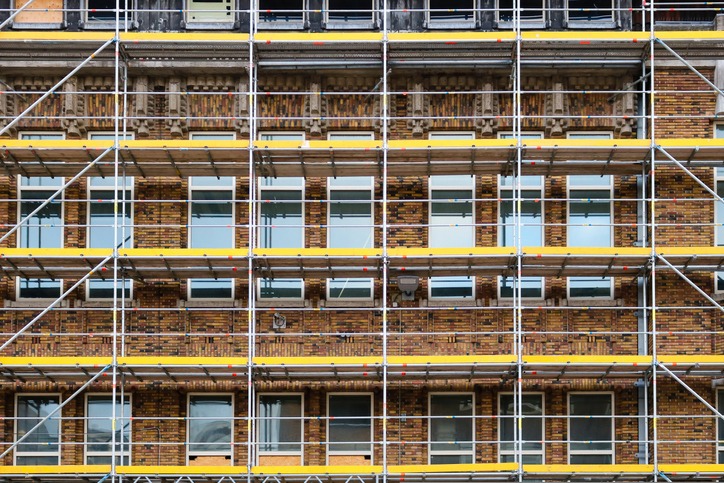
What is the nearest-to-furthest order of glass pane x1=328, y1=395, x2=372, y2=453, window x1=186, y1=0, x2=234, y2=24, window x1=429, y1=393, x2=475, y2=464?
window x1=429, y1=393, x2=475, y2=464, glass pane x1=328, y1=395, x2=372, y2=453, window x1=186, y1=0, x2=234, y2=24

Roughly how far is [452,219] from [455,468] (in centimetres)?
465

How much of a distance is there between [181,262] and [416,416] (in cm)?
485

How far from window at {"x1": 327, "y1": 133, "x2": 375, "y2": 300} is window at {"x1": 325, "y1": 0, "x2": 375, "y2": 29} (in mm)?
2080

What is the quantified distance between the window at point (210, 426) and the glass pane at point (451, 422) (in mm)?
3605

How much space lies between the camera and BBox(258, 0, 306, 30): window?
21.6 meters

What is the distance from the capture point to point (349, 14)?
71.2 feet

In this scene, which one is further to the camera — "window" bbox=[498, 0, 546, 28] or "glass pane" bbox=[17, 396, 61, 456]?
"window" bbox=[498, 0, 546, 28]

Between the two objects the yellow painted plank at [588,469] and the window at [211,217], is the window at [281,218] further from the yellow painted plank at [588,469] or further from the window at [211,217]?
the yellow painted plank at [588,469]

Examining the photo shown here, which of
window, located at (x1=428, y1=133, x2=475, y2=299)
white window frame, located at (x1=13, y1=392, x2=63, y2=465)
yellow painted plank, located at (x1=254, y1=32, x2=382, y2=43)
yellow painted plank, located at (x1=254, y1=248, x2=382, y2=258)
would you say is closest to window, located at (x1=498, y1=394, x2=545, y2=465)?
window, located at (x1=428, y1=133, x2=475, y2=299)

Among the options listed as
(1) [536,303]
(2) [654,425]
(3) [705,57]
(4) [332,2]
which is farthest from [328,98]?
(2) [654,425]

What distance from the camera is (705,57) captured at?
68.6 feet

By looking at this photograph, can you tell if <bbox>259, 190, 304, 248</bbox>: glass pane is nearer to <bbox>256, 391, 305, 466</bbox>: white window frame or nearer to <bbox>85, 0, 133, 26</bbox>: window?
<bbox>256, 391, 305, 466</bbox>: white window frame

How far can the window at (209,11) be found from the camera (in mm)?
21688

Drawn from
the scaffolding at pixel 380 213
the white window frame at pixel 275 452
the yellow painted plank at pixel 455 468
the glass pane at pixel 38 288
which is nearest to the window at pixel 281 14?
the scaffolding at pixel 380 213
